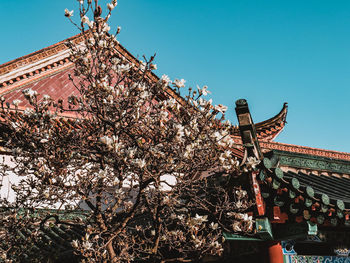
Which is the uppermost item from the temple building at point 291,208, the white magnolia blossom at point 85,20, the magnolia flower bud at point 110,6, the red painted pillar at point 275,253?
the magnolia flower bud at point 110,6

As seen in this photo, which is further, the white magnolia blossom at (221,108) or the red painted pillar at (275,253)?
the red painted pillar at (275,253)

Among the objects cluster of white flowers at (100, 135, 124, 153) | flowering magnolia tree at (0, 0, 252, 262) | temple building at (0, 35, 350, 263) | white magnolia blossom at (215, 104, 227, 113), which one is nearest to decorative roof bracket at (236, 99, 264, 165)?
temple building at (0, 35, 350, 263)

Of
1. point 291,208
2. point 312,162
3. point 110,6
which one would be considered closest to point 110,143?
point 110,6

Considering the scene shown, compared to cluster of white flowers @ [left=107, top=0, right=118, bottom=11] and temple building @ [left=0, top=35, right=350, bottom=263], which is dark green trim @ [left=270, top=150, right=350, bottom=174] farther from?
cluster of white flowers @ [left=107, top=0, right=118, bottom=11]

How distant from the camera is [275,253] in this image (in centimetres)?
560

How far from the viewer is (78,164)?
18.9ft

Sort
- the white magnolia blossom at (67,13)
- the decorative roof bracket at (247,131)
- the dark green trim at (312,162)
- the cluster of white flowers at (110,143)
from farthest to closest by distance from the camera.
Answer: the dark green trim at (312,162), the decorative roof bracket at (247,131), the white magnolia blossom at (67,13), the cluster of white flowers at (110,143)

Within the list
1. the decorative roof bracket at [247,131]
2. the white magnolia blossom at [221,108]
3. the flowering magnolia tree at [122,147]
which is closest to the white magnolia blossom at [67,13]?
the flowering magnolia tree at [122,147]

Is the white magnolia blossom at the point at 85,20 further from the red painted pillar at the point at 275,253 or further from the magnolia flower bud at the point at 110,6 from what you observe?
the red painted pillar at the point at 275,253

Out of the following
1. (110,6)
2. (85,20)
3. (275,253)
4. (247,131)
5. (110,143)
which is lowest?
(275,253)

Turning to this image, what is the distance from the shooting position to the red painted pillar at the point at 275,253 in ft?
18.3

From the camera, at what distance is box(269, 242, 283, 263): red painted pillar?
5570 millimetres

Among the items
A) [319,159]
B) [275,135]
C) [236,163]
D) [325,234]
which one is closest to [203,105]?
[236,163]

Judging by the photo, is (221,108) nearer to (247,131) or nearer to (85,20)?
(247,131)
